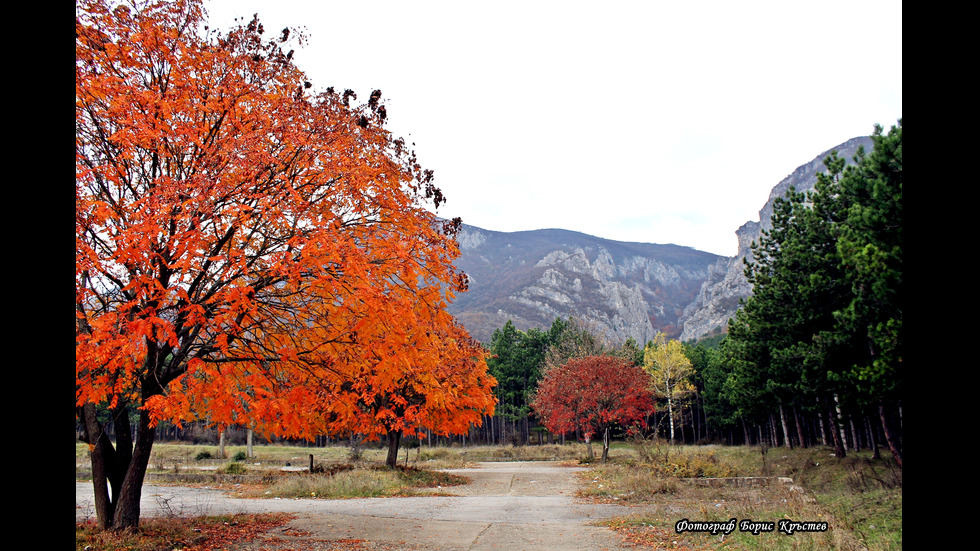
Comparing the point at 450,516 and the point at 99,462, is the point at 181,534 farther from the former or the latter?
the point at 450,516

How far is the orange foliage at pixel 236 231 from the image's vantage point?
6.41 meters

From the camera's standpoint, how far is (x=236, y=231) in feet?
26.0

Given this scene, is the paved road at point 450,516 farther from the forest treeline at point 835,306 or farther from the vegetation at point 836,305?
the vegetation at point 836,305

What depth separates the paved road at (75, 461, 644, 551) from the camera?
876 cm

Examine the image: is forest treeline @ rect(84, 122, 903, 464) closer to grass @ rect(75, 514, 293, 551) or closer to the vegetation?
the vegetation

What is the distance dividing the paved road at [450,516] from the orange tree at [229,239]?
1913mm

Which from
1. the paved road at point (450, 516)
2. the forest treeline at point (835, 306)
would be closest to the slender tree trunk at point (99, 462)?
the paved road at point (450, 516)

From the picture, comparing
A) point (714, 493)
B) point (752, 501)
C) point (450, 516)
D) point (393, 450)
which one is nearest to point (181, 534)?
point (450, 516)

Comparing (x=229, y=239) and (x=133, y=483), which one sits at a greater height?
(x=229, y=239)

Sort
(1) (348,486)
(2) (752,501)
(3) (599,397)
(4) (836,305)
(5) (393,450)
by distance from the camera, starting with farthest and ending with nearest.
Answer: (3) (599,397) → (5) (393,450) → (4) (836,305) → (1) (348,486) → (2) (752,501)

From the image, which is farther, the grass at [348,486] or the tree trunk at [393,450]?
the tree trunk at [393,450]

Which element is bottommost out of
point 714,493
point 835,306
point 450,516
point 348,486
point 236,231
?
point 714,493

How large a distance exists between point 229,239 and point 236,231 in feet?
1.21

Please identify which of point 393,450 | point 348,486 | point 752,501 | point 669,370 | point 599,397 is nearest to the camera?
point 752,501
